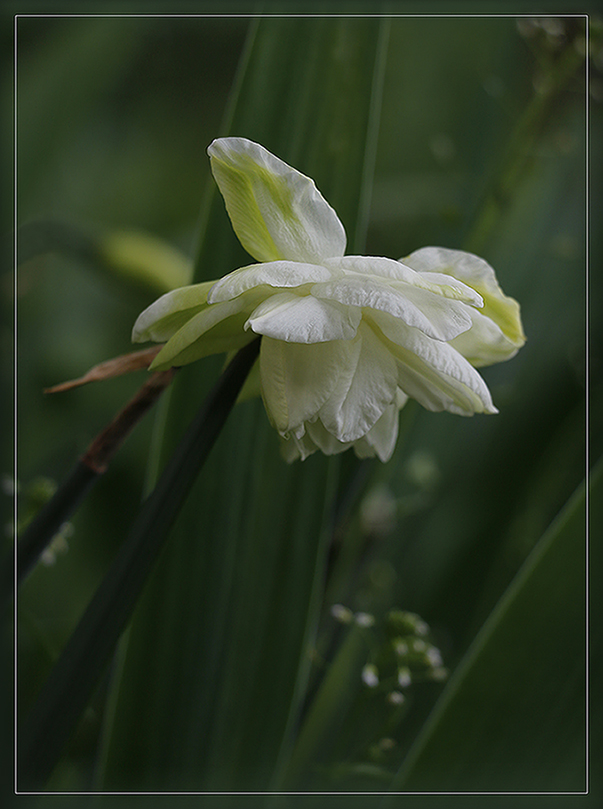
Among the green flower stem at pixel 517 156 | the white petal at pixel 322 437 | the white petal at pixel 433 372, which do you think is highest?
the green flower stem at pixel 517 156

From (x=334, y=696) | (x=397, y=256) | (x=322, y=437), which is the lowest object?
(x=334, y=696)

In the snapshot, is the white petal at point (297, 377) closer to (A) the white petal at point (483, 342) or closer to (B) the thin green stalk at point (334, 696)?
(A) the white petal at point (483, 342)

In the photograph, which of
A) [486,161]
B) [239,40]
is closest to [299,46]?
[239,40]

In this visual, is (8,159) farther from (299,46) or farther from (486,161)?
(486,161)

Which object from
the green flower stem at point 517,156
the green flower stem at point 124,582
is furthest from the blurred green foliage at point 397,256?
the green flower stem at point 124,582

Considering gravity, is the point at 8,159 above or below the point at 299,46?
below

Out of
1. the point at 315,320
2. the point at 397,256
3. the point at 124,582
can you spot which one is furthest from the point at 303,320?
the point at 397,256

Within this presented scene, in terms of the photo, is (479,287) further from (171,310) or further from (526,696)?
(526,696)
